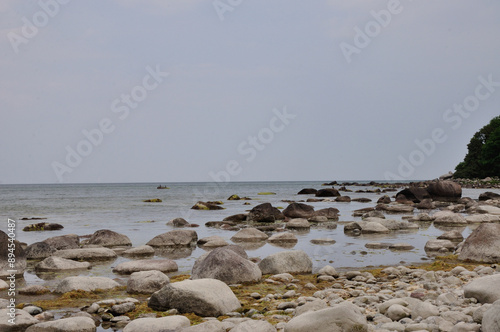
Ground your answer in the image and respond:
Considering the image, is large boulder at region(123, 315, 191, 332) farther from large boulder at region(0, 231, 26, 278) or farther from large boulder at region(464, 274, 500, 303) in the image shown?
large boulder at region(0, 231, 26, 278)

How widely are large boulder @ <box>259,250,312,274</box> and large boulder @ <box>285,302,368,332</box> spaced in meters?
4.44

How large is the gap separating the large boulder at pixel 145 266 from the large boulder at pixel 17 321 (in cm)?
396

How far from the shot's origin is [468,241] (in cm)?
1138

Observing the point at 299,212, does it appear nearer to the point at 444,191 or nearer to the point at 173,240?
the point at 173,240

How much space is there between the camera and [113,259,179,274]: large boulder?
10.2 meters

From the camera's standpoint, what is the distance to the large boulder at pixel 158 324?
5.56 meters

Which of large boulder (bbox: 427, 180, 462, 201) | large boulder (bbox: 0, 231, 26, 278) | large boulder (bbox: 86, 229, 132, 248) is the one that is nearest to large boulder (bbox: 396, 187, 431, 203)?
large boulder (bbox: 427, 180, 462, 201)

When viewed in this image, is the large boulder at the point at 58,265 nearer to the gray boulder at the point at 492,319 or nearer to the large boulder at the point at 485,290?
the large boulder at the point at 485,290

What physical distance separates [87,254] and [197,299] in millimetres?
6547

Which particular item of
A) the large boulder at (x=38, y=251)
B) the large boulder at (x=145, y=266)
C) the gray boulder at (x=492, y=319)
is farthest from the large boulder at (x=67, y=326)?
the large boulder at (x=38, y=251)

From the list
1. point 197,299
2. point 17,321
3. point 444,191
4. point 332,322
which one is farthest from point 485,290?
point 444,191

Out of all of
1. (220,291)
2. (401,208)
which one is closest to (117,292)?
(220,291)

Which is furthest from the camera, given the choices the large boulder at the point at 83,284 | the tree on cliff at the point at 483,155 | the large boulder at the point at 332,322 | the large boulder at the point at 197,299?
the tree on cliff at the point at 483,155

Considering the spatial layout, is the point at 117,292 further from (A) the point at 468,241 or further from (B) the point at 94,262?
(A) the point at 468,241
